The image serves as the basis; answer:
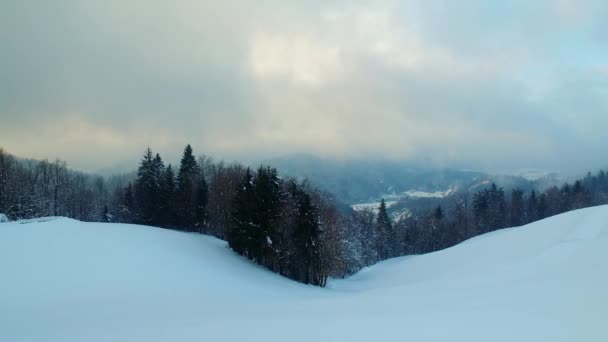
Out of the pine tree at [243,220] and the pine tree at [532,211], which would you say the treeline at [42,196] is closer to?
the pine tree at [243,220]

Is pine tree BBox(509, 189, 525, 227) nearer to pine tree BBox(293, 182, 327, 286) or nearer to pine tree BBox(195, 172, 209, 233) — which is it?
pine tree BBox(293, 182, 327, 286)

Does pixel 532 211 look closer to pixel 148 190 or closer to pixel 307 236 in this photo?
pixel 307 236

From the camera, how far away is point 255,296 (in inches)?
860

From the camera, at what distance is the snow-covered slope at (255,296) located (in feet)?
30.2

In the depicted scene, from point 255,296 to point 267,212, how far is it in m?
15.5

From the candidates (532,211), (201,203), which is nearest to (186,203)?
(201,203)

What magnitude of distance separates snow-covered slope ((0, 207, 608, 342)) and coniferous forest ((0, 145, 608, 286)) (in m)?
6.38

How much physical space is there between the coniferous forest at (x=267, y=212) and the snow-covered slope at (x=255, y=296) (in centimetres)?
638

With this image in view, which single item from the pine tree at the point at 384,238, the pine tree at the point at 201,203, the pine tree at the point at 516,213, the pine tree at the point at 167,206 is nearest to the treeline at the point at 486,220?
the pine tree at the point at 516,213

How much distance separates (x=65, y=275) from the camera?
19.3 metres

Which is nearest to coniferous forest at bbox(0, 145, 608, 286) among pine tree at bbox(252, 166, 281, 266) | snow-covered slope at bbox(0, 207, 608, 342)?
pine tree at bbox(252, 166, 281, 266)

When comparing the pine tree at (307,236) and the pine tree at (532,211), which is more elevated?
the pine tree at (532,211)

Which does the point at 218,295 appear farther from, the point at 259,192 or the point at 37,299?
the point at 259,192

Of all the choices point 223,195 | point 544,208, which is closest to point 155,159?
point 223,195
